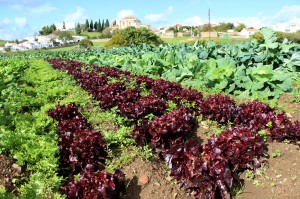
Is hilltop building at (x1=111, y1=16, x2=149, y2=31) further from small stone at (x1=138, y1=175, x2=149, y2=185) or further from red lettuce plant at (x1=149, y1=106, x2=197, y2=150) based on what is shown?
small stone at (x1=138, y1=175, x2=149, y2=185)

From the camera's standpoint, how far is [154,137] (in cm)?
471

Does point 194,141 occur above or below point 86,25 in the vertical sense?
below

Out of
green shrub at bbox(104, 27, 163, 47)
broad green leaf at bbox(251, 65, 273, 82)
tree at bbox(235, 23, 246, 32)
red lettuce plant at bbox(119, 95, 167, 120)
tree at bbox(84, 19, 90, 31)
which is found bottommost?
tree at bbox(235, 23, 246, 32)

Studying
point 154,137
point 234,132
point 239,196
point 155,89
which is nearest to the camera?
point 239,196

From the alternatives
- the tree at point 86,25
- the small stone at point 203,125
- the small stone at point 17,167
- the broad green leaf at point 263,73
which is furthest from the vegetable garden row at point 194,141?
the tree at point 86,25

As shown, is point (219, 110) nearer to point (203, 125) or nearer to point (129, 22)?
point (203, 125)

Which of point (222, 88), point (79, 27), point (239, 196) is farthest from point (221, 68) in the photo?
point (79, 27)

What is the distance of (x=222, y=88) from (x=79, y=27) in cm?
16921

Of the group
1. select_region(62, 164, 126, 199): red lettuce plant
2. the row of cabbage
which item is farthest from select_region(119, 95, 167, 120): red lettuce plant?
the row of cabbage

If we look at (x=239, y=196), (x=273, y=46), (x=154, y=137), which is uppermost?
(x=273, y=46)

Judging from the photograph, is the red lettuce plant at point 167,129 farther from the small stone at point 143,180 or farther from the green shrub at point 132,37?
the green shrub at point 132,37

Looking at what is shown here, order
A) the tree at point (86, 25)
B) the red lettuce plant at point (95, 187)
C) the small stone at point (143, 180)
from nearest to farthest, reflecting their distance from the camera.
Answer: the red lettuce plant at point (95, 187), the small stone at point (143, 180), the tree at point (86, 25)

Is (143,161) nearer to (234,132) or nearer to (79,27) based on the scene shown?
(234,132)

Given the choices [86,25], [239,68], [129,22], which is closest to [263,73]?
[239,68]
